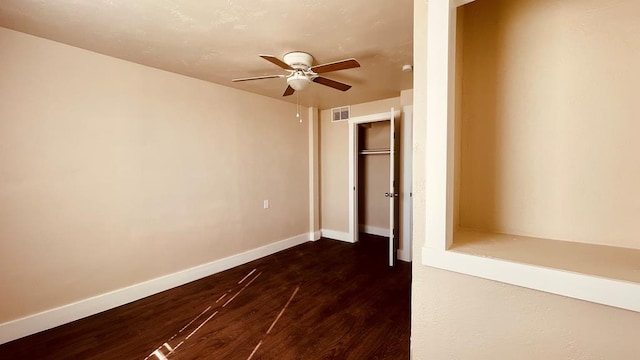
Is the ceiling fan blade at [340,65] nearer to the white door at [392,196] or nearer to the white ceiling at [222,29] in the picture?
the white ceiling at [222,29]

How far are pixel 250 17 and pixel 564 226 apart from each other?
2.19m

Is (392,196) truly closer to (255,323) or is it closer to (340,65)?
(340,65)

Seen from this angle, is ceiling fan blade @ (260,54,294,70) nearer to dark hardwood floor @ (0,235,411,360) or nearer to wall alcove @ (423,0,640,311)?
wall alcove @ (423,0,640,311)

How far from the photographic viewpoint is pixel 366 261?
3605 millimetres

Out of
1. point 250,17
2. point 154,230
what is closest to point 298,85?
point 250,17

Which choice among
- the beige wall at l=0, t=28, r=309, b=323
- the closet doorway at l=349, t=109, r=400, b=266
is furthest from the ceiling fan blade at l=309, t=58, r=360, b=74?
the closet doorway at l=349, t=109, r=400, b=266

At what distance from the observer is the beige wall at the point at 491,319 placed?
0.83 meters

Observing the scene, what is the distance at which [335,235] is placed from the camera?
4.69 m

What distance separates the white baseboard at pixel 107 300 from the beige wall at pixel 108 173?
2.5 inches

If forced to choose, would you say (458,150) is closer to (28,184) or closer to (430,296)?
(430,296)

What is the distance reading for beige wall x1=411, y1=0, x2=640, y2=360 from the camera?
826 millimetres

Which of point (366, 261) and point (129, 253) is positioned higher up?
point (129, 253)

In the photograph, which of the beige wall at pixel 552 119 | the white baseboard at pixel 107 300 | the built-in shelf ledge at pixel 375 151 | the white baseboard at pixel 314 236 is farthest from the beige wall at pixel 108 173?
the beige wall at pixel 552 119

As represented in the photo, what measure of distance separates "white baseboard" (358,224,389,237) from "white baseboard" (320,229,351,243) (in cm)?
74
